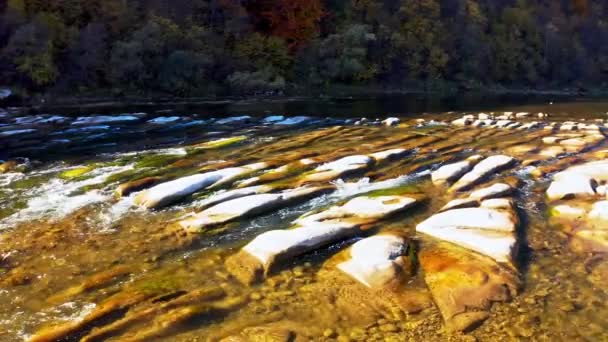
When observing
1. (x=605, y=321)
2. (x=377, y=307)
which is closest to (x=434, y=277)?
(x=377, y=307)

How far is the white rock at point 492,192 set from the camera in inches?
277

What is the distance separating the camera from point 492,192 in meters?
7.25

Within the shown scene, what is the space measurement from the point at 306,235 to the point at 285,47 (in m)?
32.9

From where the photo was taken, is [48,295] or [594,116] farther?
[594,116]

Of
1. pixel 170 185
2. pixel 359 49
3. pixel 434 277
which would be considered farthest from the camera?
pixel 359 49

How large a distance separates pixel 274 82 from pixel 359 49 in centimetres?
827

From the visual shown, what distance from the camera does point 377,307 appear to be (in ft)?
14.3

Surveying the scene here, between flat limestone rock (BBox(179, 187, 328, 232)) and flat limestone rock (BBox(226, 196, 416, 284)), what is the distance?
26.4 inches

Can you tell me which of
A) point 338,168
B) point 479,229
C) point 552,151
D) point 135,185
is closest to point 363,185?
point 338,168

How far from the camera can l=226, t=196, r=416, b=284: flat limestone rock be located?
203 inches

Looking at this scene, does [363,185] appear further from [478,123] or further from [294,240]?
[478,123]

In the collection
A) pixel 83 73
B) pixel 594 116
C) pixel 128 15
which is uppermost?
pixel 128 15

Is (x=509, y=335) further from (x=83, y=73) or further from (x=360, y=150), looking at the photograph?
(x=83, y=73)

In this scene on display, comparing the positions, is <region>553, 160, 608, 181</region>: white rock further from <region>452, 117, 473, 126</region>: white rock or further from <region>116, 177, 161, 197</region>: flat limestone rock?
<region>452, 117, 473, 126</region>: white rock
